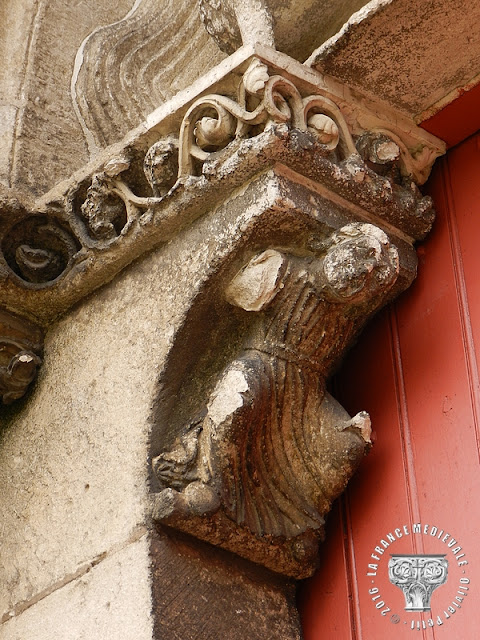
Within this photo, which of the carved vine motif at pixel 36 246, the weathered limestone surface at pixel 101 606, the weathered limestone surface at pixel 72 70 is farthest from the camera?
the weathered limestone surface at pixel 72 70

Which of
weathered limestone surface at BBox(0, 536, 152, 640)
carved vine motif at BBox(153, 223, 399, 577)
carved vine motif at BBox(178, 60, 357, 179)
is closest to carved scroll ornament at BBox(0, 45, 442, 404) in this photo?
carved vine motif at BBox(178, 60, 357, 179)

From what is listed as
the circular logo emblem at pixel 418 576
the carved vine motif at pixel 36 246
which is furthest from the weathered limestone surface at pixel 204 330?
the circular logo emblem at pixel 418 576

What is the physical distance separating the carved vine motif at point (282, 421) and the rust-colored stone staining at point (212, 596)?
0.14 feet

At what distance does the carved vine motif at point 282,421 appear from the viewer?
2.15m

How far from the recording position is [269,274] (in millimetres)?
2201

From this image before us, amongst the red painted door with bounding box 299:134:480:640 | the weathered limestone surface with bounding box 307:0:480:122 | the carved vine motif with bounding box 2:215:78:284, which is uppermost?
the weathered limestone surface with bounding box 307:0:480:122

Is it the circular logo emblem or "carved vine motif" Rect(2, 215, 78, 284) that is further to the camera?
"carved vine motif" Rect(2, 215, 78, 284)

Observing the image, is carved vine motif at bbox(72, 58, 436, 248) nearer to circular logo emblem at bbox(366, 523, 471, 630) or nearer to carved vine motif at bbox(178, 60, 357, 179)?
carved vine motif at bbox(178, 60, 357, 179)

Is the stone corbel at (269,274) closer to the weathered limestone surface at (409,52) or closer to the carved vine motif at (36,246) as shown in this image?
the weathered limestone surface at (409,52)

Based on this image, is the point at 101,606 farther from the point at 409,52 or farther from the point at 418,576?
the point at 409,52

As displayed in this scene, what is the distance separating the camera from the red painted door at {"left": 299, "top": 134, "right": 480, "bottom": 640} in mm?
2113

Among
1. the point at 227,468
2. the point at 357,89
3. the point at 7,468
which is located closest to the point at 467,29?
the point at 357,89

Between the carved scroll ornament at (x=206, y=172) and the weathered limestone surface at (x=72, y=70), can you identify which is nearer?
the carved scroll ornament at (x=206, y=172)

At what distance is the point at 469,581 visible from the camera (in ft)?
6.77
